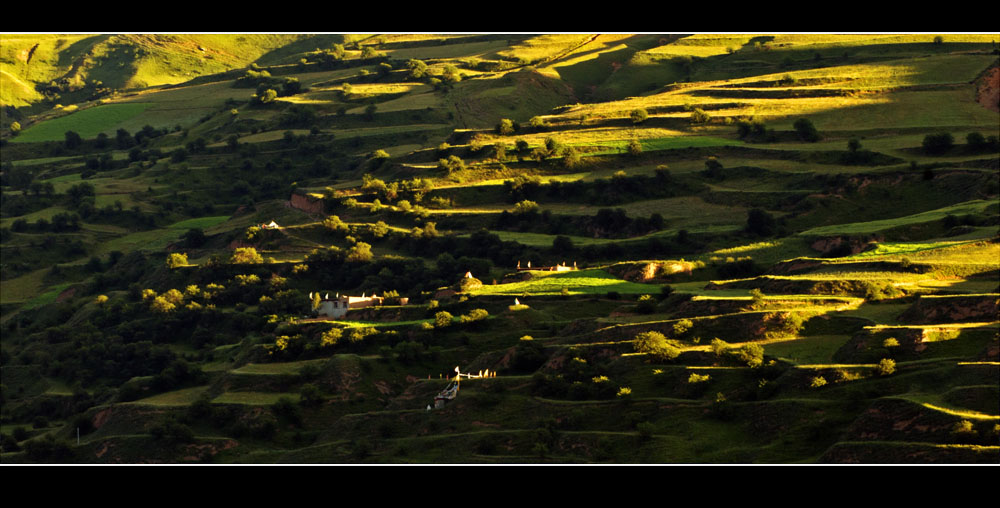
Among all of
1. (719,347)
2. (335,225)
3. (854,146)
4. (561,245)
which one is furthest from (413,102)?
(719,347)

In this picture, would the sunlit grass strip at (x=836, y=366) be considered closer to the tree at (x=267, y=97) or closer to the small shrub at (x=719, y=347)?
the small shrub at (x=719, y=347)

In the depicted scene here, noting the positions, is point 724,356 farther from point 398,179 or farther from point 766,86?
point 766,86

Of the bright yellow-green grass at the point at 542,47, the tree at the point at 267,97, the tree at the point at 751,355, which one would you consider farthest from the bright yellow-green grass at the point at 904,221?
the tree at the point at 267,97

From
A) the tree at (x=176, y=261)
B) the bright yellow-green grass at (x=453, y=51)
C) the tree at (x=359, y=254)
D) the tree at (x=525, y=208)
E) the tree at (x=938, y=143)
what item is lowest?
the tree at (x=176, y=261)

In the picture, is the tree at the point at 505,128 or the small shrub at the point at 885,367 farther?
the tree at the point at 505,128

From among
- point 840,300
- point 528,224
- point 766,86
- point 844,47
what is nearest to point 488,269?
point 528,224

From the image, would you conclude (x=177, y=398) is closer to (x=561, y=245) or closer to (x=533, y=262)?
(x=533, y=262)
